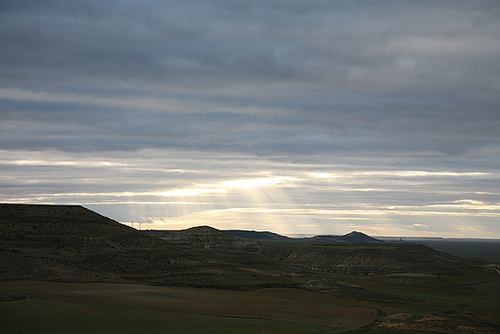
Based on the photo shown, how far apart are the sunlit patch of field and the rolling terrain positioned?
5.4 inches

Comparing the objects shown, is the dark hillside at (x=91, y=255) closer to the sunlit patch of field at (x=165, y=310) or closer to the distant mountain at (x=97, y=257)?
the distant mountain at (x=97, y=257)

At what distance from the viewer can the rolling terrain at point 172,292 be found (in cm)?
6112

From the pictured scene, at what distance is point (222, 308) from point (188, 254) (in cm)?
5922

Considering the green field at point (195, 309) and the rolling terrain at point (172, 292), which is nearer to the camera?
the green field at point (195, 309)

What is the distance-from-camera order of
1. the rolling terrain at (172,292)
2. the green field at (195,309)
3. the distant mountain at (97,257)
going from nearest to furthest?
the green field at (195,309), the rolling terrain at (172,292), the distant mountain at (97,257)

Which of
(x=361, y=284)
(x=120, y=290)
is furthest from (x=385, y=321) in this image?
(x=361, y=284)

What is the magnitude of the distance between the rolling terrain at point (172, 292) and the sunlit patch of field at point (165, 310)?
0.14 m

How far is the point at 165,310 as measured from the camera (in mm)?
68875

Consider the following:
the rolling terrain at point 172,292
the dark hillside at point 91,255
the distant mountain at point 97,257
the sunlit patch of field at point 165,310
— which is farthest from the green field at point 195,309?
the dark hillside at point 91,255

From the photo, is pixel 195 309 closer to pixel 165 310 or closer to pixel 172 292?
pixel 165 310

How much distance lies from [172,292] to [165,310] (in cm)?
1668

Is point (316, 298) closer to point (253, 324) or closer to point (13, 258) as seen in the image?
point (253, 324)

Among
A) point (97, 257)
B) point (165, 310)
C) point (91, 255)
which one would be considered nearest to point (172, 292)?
point (165, 310)

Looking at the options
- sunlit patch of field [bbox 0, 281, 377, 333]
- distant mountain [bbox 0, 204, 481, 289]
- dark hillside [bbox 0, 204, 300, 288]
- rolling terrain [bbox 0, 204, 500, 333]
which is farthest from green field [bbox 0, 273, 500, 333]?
dark hillside [bbox 0, 204, 300, 288]
